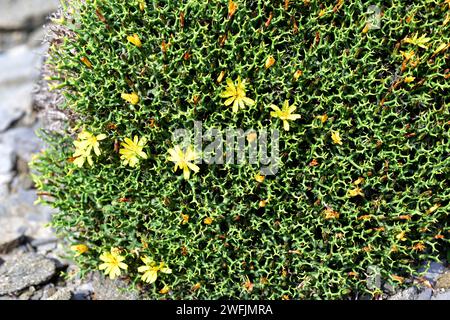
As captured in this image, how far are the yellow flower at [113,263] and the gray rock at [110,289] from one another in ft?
0.95

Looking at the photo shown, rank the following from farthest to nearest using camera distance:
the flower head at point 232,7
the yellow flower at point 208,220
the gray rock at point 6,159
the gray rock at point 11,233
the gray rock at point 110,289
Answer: the gray rock at point 6,159 → the gray rock at point 11,233 → the gray rock at point 110,289 → the yellow flower at point 208,220 → the flower head at point 232,7

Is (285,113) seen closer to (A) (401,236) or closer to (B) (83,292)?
(A) (401,236)

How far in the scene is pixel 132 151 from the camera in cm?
300

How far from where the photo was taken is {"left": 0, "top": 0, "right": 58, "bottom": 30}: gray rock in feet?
24.1

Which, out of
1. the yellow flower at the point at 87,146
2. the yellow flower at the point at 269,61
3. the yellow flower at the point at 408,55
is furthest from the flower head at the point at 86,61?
the yellow flower at the point at 408,55

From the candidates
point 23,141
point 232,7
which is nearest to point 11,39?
point 23,141

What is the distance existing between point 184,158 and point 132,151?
300 millimetres

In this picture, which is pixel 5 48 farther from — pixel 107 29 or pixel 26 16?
pixel 107 29

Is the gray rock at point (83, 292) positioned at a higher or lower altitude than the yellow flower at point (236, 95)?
lower

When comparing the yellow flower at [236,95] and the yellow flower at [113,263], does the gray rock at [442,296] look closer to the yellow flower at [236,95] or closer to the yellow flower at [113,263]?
the yellow flower at [236,95]

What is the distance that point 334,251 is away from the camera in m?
3.14

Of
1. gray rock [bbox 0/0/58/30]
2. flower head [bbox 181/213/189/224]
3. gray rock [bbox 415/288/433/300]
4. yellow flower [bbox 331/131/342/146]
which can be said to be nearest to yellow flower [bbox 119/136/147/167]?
flower head [bbox 181/213/189/224]

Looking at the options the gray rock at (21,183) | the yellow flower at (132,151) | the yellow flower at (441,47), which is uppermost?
the yellow flower at (441,47)

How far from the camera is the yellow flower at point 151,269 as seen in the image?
313cm
